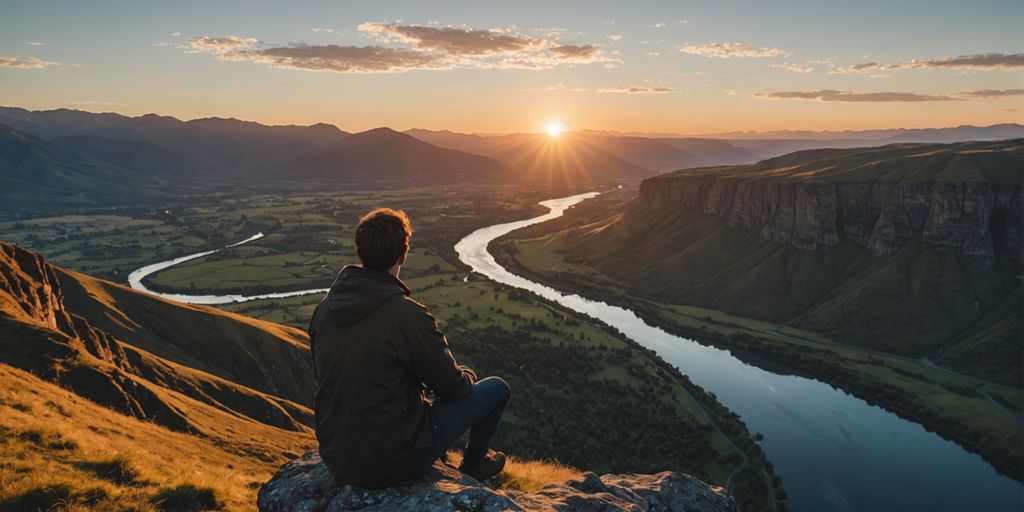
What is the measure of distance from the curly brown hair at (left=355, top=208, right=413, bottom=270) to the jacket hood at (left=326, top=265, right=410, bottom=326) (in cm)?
26

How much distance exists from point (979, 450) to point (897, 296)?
5211 cm

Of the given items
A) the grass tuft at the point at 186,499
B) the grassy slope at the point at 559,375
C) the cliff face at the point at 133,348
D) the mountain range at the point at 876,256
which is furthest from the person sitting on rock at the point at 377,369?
the mountain range at the point at 876,256

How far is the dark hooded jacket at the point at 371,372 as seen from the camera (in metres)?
6.28

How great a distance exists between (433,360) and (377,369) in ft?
2.39

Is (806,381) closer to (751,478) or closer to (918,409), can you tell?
(918,409)

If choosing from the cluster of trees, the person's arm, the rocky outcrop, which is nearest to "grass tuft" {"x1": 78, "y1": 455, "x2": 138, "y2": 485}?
the rocky outcrop

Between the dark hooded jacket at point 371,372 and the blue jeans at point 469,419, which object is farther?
the blue jeans at point 469,419

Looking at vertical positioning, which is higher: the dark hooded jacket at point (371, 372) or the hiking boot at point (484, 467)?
the dark hooded jacket at point (371, 372)

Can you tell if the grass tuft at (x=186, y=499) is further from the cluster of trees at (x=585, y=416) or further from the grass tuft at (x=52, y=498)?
the cluster of trees at (x=585, y=416)

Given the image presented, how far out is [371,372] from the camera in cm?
627

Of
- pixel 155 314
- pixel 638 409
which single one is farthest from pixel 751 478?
pixel 155 314

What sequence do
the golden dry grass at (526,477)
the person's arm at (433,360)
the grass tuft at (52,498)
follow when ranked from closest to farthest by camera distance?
the person's arm at (433,360)
the grass tuft at (52,498)
the golden dry grass at (526,477)

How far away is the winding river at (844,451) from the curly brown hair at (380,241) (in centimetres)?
5976

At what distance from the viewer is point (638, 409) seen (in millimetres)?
71625
